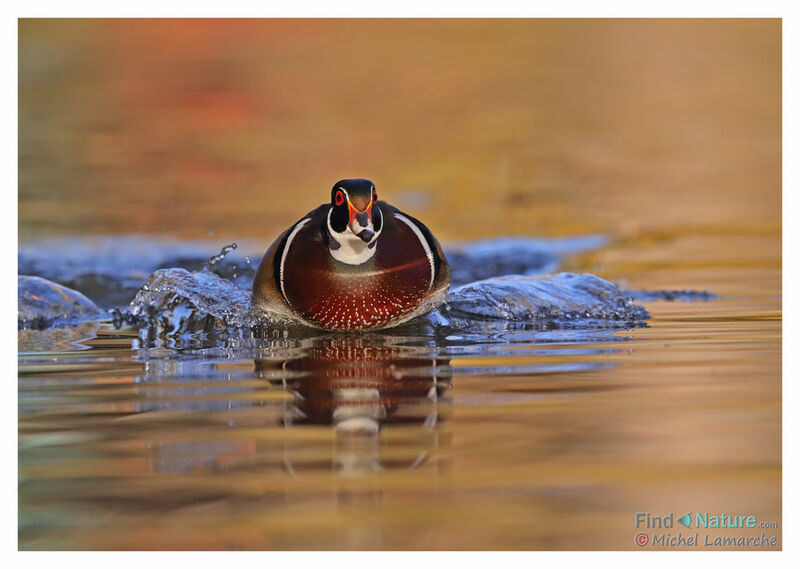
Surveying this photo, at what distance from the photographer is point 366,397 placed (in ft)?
11.3

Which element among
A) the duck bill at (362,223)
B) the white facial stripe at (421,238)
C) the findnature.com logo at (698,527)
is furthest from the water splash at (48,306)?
the findnature.com logo at (698,527)

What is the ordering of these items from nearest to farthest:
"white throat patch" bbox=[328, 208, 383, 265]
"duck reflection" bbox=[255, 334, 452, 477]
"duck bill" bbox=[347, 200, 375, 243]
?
"duck reflection" bbox=[255, 334, 452, 477] < "duck bill" bbox=[347, 200, 375, 243] < "white throat patch" bbox=[328, 208, 383, 265]

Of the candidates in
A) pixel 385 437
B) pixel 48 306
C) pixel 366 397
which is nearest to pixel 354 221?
pixel 366 397

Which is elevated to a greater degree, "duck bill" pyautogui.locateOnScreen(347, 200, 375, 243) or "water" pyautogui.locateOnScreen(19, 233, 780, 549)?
"duck bill" pyautogui.locateOnScreen(347, 200, 375, 243)

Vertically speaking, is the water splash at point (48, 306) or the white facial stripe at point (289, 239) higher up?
the white facial stripe at point (289, 239)

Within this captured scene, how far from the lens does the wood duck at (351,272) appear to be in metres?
5.04

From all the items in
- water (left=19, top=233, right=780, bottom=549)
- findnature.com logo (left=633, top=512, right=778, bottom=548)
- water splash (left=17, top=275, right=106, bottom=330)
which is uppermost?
water splash (left=17, top=275, right=106, bottom=330)

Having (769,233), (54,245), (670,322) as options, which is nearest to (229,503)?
(670,322)

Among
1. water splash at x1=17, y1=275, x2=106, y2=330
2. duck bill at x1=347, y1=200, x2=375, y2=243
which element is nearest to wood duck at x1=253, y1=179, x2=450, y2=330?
duck bill at x1=347, y1=200, x2=375, y2=243

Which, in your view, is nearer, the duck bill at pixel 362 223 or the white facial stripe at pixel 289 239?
the duck bill at pixel 362 223

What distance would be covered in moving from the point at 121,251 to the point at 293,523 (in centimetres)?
696

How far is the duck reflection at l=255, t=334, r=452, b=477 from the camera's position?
2.81 meters

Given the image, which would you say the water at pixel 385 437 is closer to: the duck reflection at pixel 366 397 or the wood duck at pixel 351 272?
the duck reflection at pixel 366 397

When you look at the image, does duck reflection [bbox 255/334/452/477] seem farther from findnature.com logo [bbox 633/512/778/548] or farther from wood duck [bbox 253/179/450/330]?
findnature.com logo [bbox 633/512/778/548]
